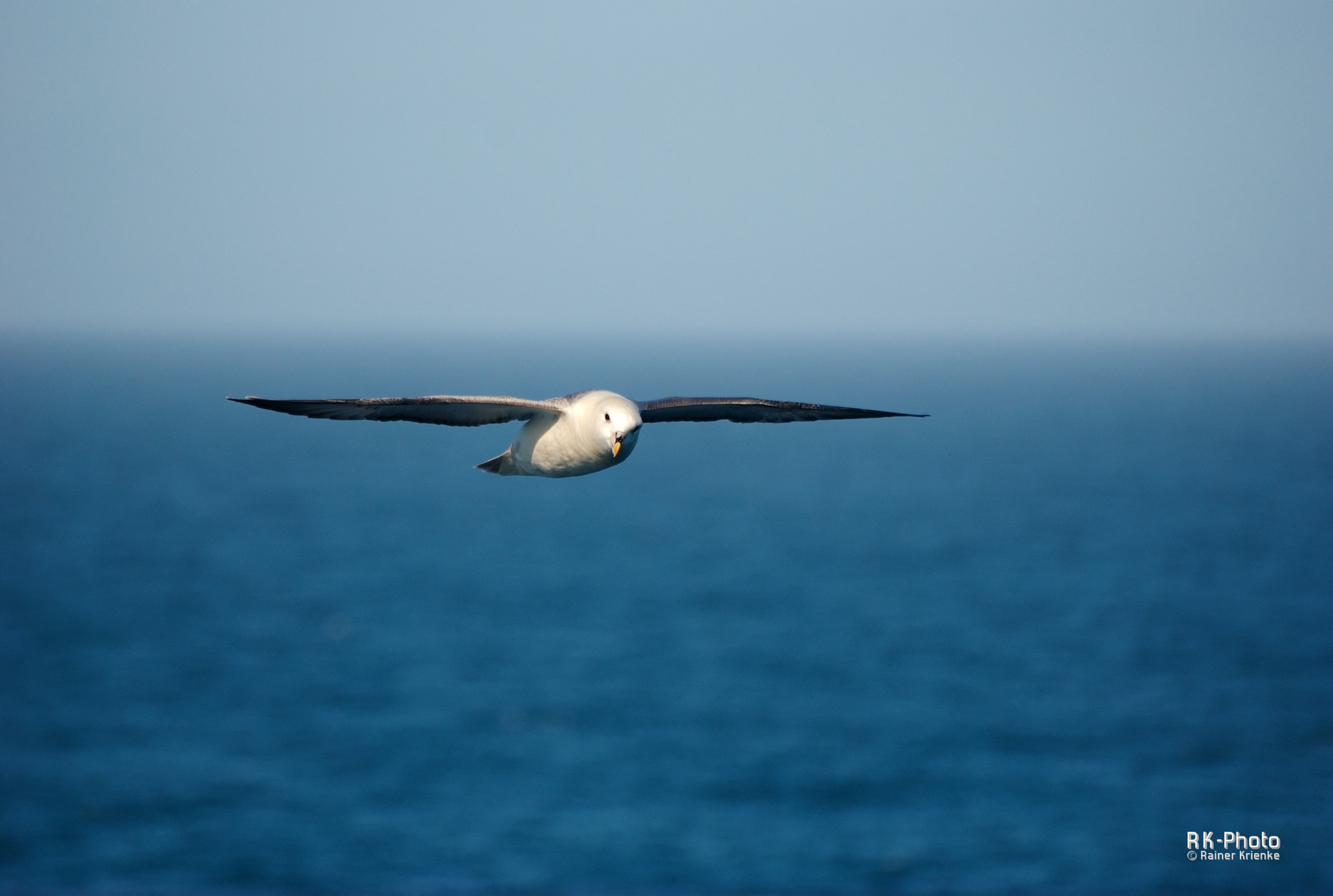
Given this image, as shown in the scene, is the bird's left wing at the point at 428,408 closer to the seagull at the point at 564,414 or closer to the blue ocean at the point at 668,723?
the seagull at the point at 564,414

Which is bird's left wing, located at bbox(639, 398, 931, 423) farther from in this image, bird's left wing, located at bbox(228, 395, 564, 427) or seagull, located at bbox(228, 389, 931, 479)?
bird's left wing, located at bbox(228, 395, 564, 427)

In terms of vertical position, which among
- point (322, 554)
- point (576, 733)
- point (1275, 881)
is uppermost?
point (322, 554)

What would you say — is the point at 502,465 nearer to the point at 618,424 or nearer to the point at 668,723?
the point at 618,424

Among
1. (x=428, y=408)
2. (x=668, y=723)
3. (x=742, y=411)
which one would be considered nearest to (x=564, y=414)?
(x=428, y=408)

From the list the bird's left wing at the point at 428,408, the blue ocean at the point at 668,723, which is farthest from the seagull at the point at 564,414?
the blue ocean at the point at 668,723

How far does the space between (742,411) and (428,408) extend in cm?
455

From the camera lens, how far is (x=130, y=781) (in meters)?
113

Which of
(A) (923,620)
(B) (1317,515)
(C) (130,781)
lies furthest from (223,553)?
(B) (1317,515)

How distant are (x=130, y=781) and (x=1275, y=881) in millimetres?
99411

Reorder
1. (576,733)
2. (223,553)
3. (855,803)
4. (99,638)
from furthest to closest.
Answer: (223,553), (99,638), (576,733), (855,803)

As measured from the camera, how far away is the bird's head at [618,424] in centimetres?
1441

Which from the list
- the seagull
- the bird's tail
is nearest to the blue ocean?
the bird's tail

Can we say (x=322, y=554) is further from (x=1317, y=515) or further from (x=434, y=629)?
(x=1317, y=515)

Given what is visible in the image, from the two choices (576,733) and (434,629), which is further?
(434,629)
